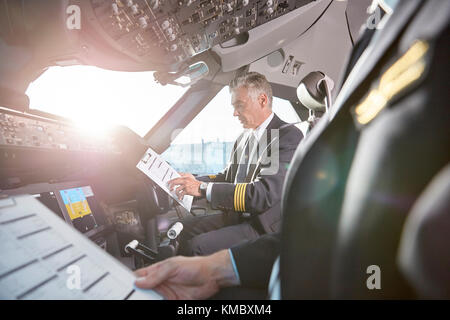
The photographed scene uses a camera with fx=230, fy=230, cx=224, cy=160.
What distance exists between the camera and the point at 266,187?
125 centimetres

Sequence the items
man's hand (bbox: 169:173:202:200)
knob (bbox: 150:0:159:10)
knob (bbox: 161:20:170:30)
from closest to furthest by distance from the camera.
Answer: knob (bbox: 150:0:159:10) → knob (bbox: 161:20:170:30) → man's hand (bbox: 169:173:202:200)

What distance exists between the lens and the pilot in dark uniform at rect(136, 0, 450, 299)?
6.5 inches

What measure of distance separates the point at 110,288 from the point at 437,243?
0.39m

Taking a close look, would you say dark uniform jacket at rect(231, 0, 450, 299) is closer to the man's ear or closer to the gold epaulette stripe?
the gold epaulette stripe

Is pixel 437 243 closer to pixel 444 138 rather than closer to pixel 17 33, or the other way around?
pixel 444 138

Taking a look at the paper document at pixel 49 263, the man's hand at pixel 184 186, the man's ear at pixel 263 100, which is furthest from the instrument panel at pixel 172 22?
the paper document at pixel 49 263

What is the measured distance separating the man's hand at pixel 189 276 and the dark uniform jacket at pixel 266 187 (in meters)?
0.76

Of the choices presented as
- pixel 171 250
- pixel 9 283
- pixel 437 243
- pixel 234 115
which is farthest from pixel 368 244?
pixel 234 115

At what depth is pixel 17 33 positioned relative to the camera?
0.85 m

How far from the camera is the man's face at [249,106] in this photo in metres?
1.60

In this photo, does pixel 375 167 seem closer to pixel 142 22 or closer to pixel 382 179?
pixel 382 179

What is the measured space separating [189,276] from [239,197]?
0.83 m

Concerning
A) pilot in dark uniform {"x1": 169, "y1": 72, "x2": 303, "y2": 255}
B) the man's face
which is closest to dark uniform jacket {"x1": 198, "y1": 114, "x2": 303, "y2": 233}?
pilot in dark uniform {"x1": 169, "y1": 72, "x2": 303, "y2": 255}

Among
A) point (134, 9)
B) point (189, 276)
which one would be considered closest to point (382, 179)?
point (189, 276)
